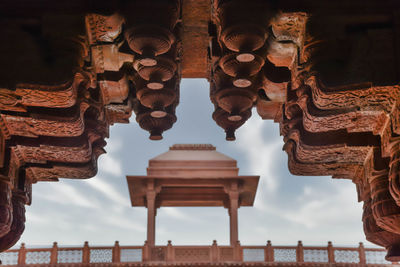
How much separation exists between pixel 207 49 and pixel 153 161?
12940 millimetres

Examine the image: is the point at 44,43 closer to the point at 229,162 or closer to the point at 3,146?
the point at 3,146

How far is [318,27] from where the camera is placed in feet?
11.7

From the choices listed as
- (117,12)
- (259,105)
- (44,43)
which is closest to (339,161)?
(259,105)

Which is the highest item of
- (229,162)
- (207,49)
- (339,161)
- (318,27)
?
(229,162)

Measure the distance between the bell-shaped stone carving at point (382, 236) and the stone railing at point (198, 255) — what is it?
32.9 feet

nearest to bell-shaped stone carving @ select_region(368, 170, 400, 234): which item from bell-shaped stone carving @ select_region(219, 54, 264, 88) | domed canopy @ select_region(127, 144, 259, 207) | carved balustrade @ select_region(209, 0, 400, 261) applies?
carved balustrade @ select_region(209, 0, 400, 261)

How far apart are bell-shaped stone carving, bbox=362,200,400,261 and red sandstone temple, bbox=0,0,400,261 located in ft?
0.04

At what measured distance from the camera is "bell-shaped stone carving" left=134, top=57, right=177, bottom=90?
4.01 m

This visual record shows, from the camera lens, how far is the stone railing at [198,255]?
47.6 ft

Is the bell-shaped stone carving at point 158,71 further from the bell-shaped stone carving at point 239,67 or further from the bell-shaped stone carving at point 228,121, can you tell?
the bell-shaped stone carving at point 228,121

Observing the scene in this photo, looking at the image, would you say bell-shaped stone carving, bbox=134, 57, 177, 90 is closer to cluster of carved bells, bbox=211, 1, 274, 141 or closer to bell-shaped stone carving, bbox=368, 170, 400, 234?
cluster of carved bells, bbox=211, 1, 274, 141

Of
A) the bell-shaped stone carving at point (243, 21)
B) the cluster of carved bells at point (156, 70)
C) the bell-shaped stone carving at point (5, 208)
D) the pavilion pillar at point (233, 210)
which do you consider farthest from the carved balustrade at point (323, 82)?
the pavilion pillar at point (233, 210)

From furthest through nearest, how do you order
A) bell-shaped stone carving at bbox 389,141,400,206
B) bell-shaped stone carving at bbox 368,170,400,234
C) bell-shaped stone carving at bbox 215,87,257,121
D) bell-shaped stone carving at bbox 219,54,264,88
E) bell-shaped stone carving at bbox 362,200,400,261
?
bell-shaped stone carving at bbox 362,200,400,261 → bell-shaped stone carving at bbox 215,87,257,121 → bell-shaped stone carving at bbox 368,170,400,234 → bell-shaped stone carving at bbox 219,54,264,88 → bell-shaped stone carving at bbox 389,141,400,206

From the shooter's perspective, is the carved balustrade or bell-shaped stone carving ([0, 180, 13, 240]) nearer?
the carved balustrade
